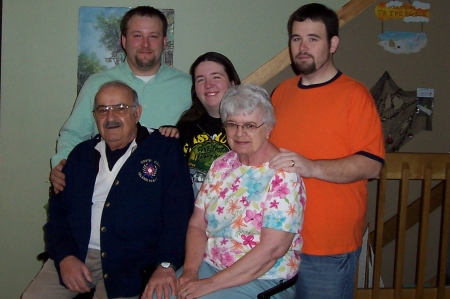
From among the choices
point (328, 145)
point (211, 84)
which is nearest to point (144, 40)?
point (211, 84)

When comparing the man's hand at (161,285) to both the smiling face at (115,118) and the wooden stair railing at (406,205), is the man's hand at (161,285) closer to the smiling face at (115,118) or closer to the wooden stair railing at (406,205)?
the smiling face at (115,118)

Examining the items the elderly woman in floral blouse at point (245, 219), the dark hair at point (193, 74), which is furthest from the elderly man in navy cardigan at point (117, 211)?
the dark hair at point (193, 74)

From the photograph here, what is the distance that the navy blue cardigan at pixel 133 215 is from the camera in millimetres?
1947

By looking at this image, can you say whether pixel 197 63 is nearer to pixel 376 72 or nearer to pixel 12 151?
pixel 376 72

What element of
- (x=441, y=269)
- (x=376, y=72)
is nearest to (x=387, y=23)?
(x=376, y=72)

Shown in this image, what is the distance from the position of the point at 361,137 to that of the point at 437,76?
1.78 metres

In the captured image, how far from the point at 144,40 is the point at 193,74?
0.37 m

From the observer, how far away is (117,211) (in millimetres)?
1970

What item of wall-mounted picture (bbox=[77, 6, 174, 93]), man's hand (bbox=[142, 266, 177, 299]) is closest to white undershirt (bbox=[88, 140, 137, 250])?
man's hand (bbox=[142, 266, 177, 299])

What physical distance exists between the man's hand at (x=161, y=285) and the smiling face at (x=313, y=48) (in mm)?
1136

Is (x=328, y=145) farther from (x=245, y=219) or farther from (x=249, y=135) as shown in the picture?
(x=245, y=219)

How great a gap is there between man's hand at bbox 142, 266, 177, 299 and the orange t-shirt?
63 centimetres

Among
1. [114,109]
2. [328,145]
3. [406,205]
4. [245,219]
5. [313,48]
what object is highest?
[313,48]

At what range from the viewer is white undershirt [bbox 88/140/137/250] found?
2021 millimetres
